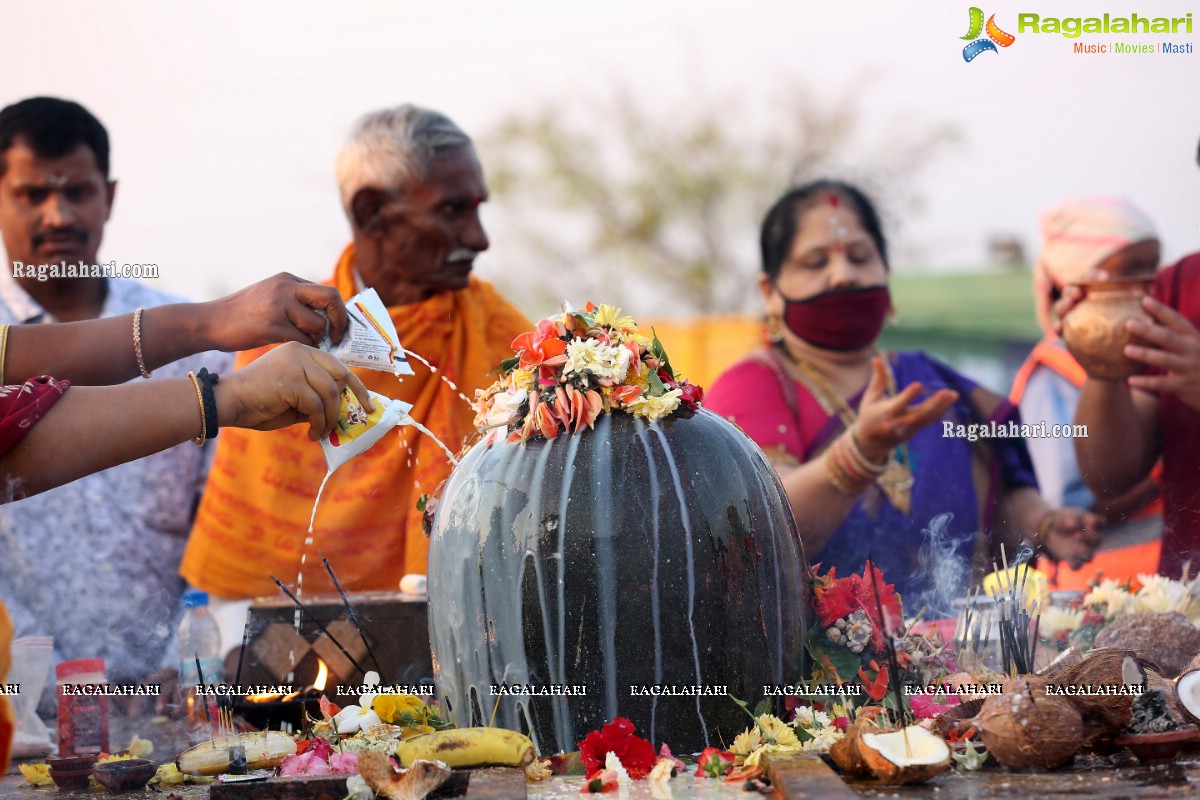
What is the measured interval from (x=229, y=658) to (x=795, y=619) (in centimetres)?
242

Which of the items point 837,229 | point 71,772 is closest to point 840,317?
point 837,229

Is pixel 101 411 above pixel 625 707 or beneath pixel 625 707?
above

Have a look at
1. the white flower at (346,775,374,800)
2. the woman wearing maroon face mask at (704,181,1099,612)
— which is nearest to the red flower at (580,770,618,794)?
the white flower at (346,775,374,800)

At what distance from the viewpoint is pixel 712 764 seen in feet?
11.2

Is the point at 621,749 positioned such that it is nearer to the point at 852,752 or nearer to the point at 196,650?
the point at 852,752

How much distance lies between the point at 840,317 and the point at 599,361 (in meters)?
2.30

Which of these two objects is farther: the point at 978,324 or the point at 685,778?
the point at 978,324

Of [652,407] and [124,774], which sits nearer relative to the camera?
[124,774]

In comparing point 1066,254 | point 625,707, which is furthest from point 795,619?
point 1066,254

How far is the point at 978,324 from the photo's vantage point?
19.7 ft

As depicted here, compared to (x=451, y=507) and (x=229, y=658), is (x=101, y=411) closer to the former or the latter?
(x=451, y=507)

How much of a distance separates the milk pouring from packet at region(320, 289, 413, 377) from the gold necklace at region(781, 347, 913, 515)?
7.68ft

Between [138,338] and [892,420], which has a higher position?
[138,338]

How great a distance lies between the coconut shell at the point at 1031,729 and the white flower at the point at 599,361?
4.37ft
